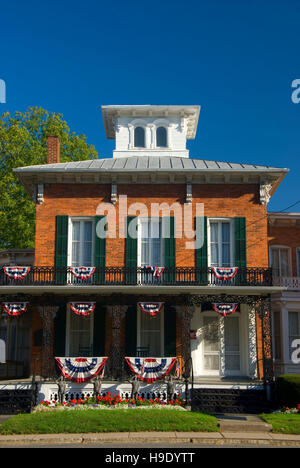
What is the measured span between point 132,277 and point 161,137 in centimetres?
889

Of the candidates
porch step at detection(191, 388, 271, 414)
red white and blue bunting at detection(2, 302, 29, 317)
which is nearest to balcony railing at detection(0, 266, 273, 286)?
red white and blue bunting at detection(2, 302, 29, 317)

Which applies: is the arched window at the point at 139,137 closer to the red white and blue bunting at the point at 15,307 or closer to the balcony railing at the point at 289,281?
the balcony railing at the point at 289,281

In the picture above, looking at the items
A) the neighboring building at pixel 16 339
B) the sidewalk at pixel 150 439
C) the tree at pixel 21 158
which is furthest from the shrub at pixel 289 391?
the tree at pixel 21 158

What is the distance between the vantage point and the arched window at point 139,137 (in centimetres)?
2741

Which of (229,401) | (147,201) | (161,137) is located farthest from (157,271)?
(161,137)

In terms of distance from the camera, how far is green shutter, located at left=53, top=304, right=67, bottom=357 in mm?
20906

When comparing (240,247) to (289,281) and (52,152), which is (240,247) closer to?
(289,281)

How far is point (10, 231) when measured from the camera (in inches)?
1284

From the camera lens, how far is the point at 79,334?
70.3 feet

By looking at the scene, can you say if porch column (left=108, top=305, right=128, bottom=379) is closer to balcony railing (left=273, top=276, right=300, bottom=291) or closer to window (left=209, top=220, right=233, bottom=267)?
window (left=209, top=220, right=233, bottom=267)

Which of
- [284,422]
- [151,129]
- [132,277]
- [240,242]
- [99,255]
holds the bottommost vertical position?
[284,422]

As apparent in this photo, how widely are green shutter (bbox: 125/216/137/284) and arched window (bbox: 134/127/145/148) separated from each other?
6.53 m

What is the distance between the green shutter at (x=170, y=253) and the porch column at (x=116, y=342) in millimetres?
2157
